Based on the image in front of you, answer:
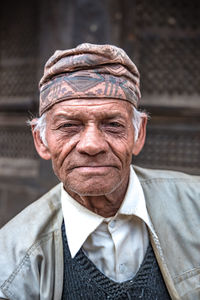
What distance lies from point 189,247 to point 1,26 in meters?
3.25

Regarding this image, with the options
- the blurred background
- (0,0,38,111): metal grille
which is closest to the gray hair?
the blurred background

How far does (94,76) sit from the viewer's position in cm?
158

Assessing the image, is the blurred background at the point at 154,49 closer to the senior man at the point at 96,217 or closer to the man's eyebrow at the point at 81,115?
the senior man at the point at 96,217

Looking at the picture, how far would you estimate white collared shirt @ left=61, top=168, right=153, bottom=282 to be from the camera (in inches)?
64.6

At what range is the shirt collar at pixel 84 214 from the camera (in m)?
1.63

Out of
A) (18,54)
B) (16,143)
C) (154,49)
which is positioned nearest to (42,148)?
(154,49)

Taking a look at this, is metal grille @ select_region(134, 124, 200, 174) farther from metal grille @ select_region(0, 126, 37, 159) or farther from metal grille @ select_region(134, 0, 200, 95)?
metal grille @ select_region(0, 126, 37, 159)

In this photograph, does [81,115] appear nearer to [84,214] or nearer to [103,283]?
[84,214]

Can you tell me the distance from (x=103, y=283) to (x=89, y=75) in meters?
0.90

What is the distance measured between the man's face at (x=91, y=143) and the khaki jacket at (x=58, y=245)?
245 mm

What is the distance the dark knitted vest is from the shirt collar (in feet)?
0.21

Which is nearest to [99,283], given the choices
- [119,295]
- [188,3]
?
[119,295]

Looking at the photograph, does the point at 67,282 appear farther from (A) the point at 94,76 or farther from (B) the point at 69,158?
(A) the point at 94,76

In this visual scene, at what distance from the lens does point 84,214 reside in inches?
66.8
